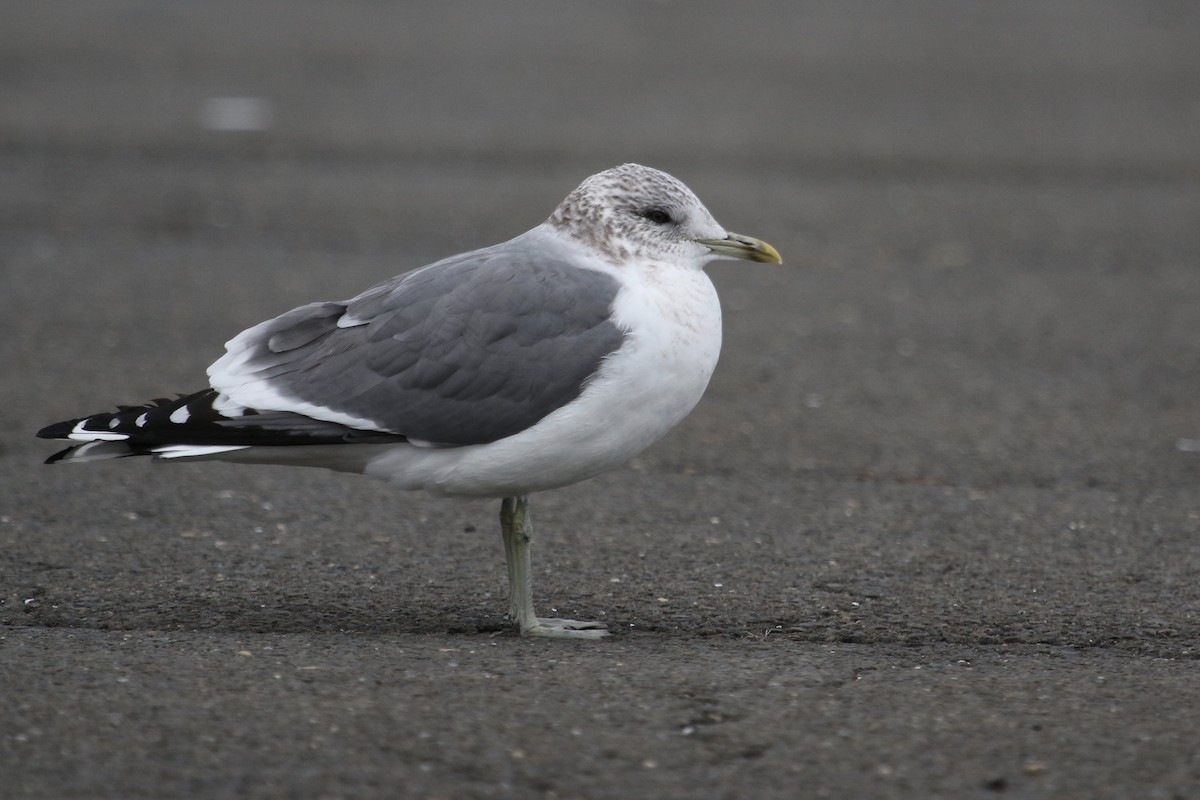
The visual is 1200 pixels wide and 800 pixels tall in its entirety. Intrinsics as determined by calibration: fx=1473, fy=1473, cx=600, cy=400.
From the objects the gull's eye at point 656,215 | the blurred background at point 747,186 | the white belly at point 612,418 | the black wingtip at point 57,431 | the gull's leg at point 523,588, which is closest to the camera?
the white belly at point 612,418

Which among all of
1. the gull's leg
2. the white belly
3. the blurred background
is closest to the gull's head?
the white belly

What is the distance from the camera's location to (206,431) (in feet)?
12.9

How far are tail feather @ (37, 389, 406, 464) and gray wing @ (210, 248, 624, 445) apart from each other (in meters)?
0.04

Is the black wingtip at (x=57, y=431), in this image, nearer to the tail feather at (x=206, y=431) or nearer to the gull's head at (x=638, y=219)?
the tail feather at (x=206, y=431)

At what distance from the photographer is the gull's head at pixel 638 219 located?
421 centimetres

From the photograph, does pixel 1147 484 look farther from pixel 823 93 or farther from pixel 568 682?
pixel 823 93

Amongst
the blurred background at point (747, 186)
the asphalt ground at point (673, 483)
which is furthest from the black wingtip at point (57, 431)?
the blurred background at point (747, 186)

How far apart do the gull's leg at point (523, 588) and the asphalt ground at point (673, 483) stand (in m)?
0.09

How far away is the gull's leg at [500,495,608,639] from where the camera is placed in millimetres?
4117

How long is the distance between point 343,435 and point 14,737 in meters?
1.10

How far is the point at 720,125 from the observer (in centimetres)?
1195

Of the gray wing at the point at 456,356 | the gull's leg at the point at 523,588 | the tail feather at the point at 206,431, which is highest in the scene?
the gray wing at the point at 456,356

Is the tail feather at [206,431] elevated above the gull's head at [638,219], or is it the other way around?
the gull's head at [638,219]

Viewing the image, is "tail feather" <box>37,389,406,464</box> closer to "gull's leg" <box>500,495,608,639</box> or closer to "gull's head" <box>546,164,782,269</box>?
"gull's leg" <box>500,495,608,639</box>
